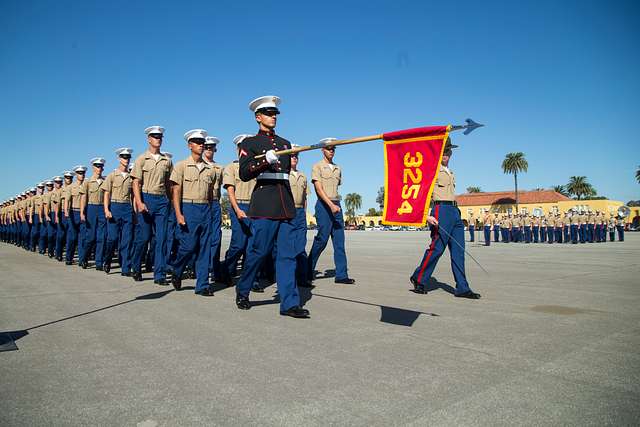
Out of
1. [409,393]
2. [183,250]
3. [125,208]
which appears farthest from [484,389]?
[125,208]

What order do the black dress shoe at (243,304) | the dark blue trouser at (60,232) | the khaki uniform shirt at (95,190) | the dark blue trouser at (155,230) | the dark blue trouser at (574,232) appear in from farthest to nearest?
1. the dark blue trouser at (574,232)
2. the dark blue trouser at (60,232)
3. the khaki uniform shirt at (95,190)
4. the dark blue trouser at (155,230)
5. the black dress shoe at (243,304)

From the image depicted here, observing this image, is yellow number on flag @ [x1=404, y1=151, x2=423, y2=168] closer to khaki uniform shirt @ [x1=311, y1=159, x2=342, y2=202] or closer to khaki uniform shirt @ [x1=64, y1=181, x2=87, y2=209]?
khaki uniform shirt @ [x1=311, y1=159, x2=342, y2=202]

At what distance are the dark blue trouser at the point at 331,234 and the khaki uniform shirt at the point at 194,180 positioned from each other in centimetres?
193

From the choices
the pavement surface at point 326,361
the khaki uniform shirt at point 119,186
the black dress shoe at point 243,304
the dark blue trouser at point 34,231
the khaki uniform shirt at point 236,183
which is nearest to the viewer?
the pavement surface at point 326,361

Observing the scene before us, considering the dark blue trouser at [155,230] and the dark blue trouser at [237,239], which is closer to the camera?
the dark blue trouser at [237,239]

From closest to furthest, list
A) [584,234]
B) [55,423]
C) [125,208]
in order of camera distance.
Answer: [55,423] < [125,208] < [584,234]

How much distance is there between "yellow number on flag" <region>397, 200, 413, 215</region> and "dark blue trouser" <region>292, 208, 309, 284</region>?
1365 millimetres

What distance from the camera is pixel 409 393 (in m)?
2.61

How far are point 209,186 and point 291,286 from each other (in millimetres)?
2875

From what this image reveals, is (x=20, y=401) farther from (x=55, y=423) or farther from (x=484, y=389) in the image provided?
(x=484, y=389)

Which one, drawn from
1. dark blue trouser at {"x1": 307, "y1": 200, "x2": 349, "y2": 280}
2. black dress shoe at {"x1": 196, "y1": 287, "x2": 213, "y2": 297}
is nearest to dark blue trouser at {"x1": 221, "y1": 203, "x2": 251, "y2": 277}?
black dress shoe at {"x1": 196, "y1": 287, "x2": 213, "y2": 297}

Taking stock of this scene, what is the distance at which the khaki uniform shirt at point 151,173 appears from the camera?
796 cm

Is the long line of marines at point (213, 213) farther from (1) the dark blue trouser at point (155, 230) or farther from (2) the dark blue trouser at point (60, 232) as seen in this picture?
(2) the dark blue trouser at point (60, 232)

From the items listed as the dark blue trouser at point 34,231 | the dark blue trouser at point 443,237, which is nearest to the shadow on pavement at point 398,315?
the dark blue trouser at point 443,237
